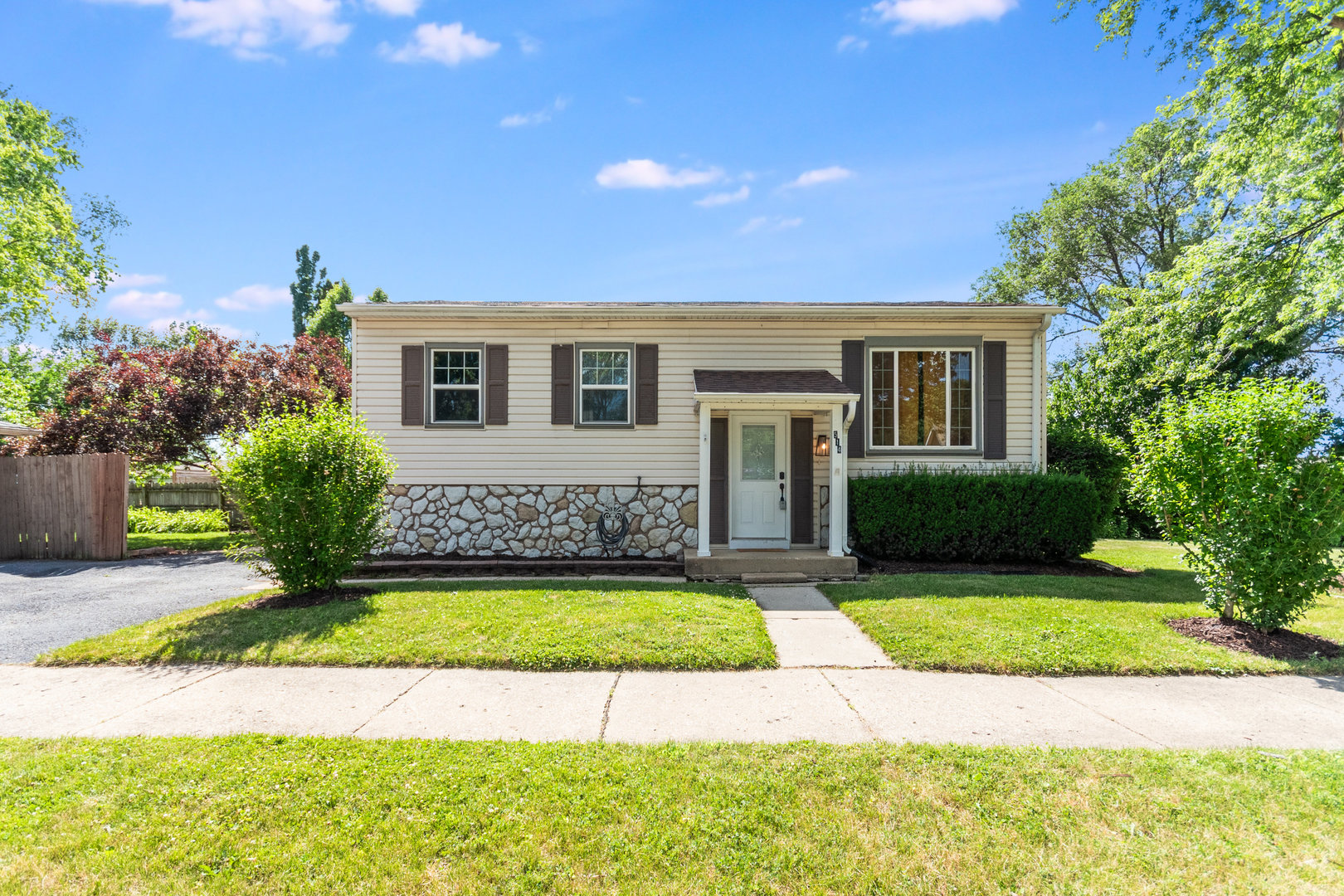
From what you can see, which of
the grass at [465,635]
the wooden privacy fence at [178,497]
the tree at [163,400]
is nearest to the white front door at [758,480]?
the grass at [465,635]

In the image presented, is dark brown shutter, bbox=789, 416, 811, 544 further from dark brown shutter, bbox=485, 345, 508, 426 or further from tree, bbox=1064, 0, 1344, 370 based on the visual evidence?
tree, bbox=1064, 0, 1344, 370

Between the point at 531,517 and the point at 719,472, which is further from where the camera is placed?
the point at 719,472

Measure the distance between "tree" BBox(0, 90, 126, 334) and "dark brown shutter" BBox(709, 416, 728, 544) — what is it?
1773cm

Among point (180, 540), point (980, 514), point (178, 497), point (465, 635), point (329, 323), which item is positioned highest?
point (329, 323)

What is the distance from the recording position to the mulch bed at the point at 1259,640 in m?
5.18

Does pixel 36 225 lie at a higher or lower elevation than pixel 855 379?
higher

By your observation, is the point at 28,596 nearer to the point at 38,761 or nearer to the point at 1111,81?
the point at 38,761

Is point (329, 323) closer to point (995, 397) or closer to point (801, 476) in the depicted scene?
point (801, 476)

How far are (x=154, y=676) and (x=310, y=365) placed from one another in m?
12.2

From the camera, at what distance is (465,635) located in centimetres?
539

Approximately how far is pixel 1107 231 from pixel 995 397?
18.1m

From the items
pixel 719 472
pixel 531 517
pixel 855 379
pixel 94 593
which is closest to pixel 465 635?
pixel 531 517

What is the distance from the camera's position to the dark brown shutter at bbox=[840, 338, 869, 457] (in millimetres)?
9836

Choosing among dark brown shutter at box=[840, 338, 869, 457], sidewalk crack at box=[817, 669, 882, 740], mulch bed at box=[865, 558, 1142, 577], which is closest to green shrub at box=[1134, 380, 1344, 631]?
mulch bed at box=[865, 558, 1142, 577]
